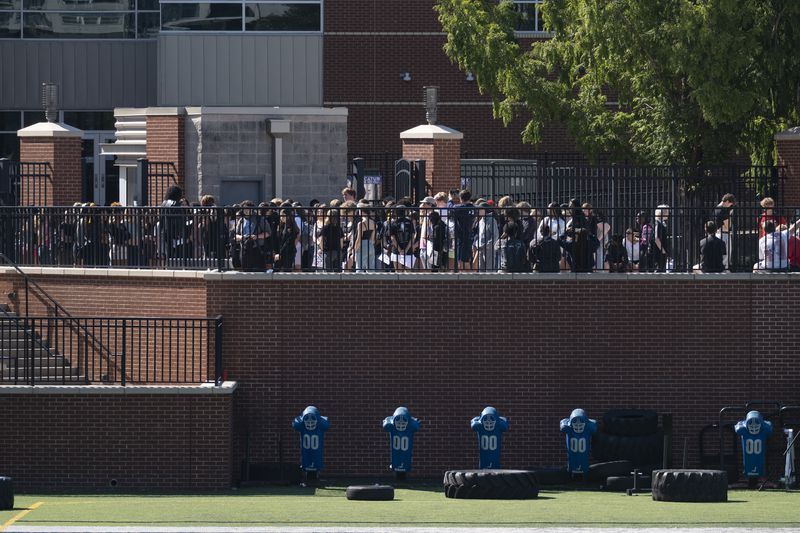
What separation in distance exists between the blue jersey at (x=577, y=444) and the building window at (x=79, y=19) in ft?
69.6

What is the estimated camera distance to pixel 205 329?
24.3 m

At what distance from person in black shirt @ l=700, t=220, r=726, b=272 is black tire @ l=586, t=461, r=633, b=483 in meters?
3.02

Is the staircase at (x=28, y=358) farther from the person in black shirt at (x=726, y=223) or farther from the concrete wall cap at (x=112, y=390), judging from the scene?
the person in black shirt at (x=726, y=223)

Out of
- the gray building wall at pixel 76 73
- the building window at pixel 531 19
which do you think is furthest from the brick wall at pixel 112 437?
the gray building wall at pixel 76 73

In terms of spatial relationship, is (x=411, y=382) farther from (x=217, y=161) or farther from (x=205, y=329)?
(x=217, y=161)

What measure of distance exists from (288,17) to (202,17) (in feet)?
6.46

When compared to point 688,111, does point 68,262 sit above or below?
below

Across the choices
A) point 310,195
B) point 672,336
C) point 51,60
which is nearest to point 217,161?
point 310,195

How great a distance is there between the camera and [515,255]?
2428 centimetres

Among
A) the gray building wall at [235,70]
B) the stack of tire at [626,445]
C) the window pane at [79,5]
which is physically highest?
the window pane at [79,5]

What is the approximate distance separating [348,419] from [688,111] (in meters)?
9.50

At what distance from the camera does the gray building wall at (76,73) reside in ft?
136

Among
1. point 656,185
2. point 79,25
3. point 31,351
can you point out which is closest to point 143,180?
point 31,351

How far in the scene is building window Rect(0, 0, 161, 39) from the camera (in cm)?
4162
